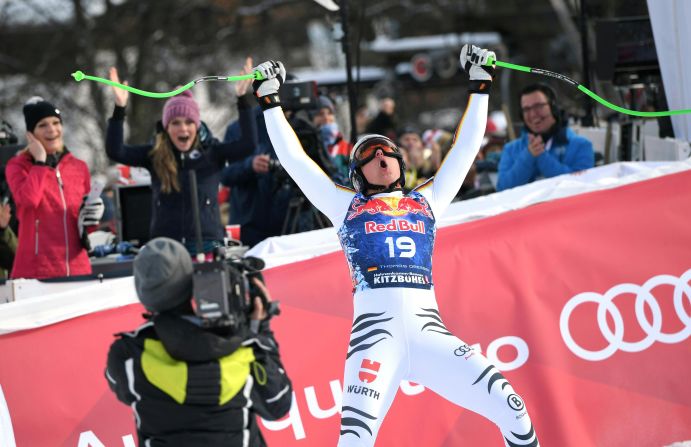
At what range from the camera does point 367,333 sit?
17.9 ft

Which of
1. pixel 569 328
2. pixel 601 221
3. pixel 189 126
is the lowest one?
pixel 569 328

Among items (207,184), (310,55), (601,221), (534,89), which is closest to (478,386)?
(601,221)

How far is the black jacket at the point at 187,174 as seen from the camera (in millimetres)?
7176

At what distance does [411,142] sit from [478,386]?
5650 millimetres

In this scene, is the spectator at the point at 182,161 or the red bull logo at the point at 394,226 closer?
the red bull logo at the point at 394,226

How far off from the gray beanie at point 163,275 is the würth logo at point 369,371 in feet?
4.50

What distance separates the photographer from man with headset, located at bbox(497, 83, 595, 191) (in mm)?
8078

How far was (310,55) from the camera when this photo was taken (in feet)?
123

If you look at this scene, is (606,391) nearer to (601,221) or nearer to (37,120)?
(601,221)

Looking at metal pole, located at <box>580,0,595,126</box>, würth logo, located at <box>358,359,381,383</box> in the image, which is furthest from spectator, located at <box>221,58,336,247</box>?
würth logo, located at <box>358,359,381,383</box>

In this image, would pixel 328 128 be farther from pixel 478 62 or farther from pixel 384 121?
pixel 478 62

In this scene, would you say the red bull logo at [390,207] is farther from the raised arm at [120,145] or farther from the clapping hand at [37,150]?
the clapping hand at [37,150]

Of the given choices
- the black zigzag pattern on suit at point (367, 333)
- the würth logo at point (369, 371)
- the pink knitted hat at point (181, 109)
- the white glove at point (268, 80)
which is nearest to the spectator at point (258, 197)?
the pink knitted hat at point (181, 109)

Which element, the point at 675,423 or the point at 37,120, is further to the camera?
the point at 37,120
